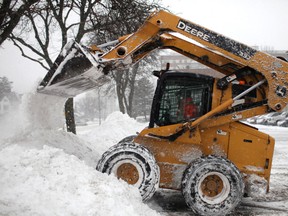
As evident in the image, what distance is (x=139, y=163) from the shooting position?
204 inches

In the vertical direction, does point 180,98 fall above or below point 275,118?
above

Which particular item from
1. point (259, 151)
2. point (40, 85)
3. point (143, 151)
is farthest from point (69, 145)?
point (259, 151)

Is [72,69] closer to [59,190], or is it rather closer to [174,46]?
[174,46]

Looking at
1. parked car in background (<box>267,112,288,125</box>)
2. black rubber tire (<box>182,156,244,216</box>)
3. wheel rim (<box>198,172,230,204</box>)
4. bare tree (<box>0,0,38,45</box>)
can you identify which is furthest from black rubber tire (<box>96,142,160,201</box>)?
parked car in background (<box>267,112,288,125</box>)

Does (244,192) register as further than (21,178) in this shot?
Yes

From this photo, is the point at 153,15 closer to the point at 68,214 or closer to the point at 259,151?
the point at 259,151

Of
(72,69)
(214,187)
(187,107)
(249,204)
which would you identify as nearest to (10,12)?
(72,69)

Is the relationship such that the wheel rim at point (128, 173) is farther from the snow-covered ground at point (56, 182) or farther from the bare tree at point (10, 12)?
the bare tree at point (10, 12)

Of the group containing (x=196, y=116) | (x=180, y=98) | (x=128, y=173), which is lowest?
(x=128, y=173)

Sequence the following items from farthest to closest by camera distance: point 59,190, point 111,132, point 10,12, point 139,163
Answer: point 111,132 < point 10,12 < point 139,163 < point 59,190

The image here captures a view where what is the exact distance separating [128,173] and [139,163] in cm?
30

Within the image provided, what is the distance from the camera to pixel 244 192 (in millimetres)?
5508

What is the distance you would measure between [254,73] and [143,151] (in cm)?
243

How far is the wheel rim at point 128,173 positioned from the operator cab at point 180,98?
95 centimetres
